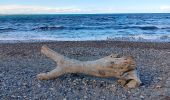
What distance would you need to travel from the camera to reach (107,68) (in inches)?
381

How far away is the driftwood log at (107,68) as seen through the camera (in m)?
9.49

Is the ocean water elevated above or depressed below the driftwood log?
below

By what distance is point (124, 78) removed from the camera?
31.8 ft

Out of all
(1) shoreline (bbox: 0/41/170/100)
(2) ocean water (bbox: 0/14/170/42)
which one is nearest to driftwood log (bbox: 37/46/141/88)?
(1) shoreline (bbox: 0/41/170/100)

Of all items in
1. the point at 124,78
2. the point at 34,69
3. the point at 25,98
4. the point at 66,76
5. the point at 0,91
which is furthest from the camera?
the point at 34,69

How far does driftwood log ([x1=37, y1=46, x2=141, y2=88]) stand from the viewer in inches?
374

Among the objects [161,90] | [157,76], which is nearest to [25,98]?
[161,90]

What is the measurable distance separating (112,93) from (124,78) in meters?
0.71

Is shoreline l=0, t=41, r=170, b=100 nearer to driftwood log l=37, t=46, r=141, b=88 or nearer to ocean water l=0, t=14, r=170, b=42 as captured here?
driftwood log l=37, t=46, r=141, b=88

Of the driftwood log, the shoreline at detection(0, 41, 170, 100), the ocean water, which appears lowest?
the ocean water

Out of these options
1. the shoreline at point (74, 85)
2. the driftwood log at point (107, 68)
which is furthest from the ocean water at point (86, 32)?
the driftwood log at point (107, 68)

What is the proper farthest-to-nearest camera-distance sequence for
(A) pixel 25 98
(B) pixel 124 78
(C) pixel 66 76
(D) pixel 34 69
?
(D) pixel 34 69
(C) pixel 66 76
(B) pixel 124 78
(A) pixel 25 98

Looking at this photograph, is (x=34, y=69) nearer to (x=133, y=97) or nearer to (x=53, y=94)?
(x=53, y=94)

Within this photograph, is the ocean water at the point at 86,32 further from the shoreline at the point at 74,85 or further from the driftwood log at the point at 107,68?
the driftwood log at the point at 107,68
